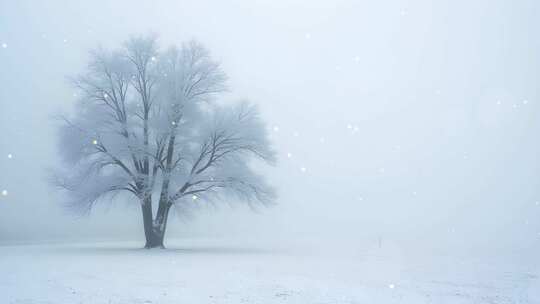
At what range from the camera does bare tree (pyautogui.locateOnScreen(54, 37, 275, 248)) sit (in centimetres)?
2555

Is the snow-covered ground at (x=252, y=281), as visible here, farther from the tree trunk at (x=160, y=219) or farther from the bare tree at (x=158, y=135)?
the tree trunk at (x=160, y=219)

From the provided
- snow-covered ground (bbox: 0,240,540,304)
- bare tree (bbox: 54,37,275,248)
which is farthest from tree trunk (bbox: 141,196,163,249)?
snow-covered ground (bbox: 0,240,540,304)

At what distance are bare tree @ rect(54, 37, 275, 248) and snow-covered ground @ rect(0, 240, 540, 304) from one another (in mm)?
5276

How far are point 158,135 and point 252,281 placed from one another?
13.4 meters

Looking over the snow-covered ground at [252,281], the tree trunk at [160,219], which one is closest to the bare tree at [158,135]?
the tree trunk at [160,219]

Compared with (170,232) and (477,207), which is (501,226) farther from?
(170,232)

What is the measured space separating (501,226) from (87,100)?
152 feet

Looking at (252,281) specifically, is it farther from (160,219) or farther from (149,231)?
(149,231)

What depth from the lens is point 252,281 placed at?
14.5m

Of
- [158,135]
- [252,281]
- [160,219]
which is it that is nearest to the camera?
[252,281]

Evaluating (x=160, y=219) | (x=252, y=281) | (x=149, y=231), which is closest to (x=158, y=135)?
(x=160, y=219)

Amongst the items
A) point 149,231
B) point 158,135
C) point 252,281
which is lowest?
point 252,281

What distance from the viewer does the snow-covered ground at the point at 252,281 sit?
11766mm

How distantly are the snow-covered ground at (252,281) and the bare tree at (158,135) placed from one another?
17.3 feet
